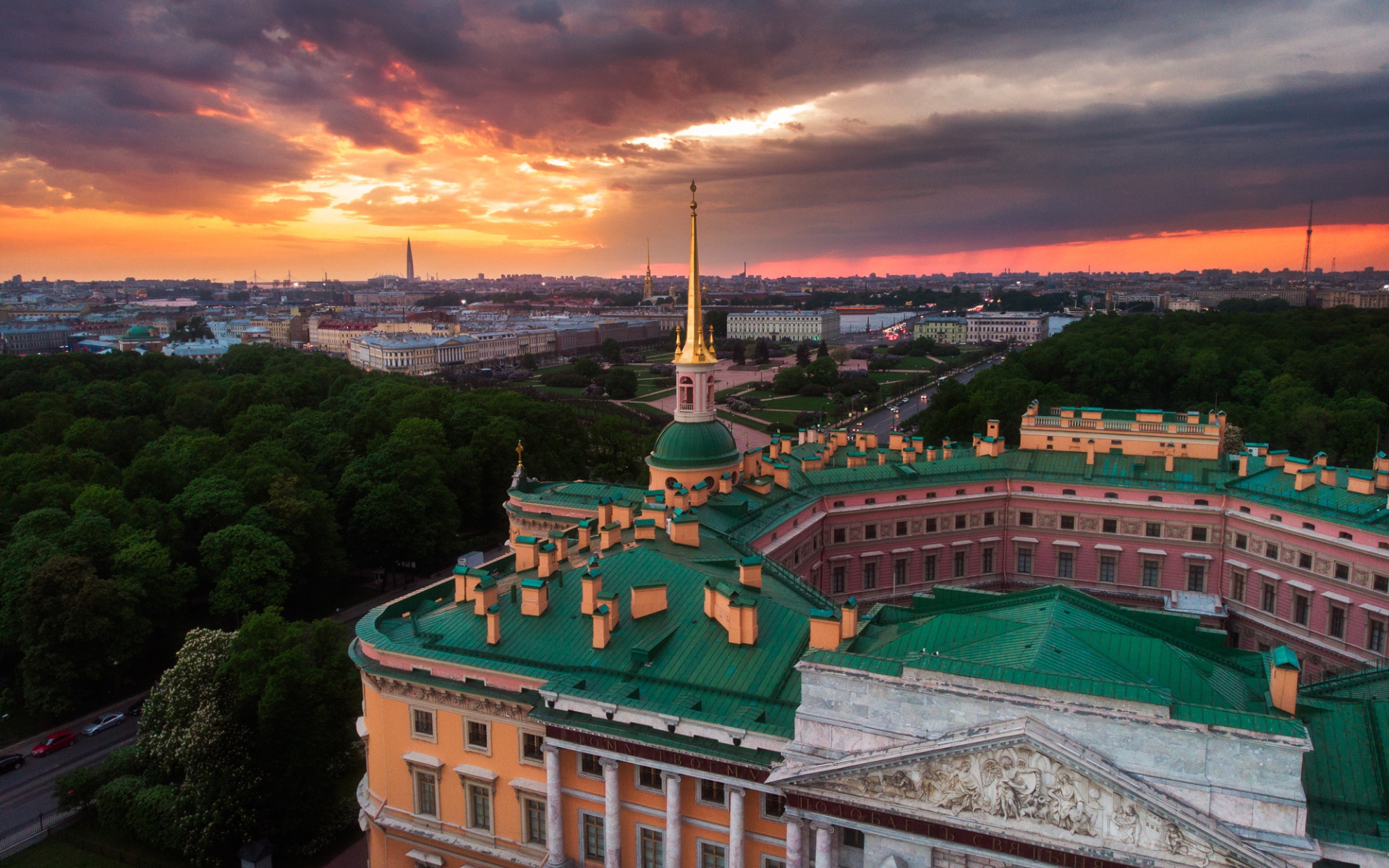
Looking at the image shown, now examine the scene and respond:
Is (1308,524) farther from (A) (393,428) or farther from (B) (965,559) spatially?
(A) (393,428)

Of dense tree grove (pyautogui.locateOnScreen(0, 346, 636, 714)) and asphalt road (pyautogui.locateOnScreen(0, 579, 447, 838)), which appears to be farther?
dense tree grove (pyautogui.locateOnScreen(0, 346, 636, 714))

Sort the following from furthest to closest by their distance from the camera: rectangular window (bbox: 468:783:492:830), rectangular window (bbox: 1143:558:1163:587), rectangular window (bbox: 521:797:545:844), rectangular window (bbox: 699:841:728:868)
A: 1. rectangular window (bbox: 1143:558:1163:587)
2. rectangular window (bbox: 468:783:492:830)
3. rectangular window (bbox: 521:797:545:844)
4. rectangular window (bbox: 699:841:728:868)

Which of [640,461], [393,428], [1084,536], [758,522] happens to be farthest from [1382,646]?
[393,428]

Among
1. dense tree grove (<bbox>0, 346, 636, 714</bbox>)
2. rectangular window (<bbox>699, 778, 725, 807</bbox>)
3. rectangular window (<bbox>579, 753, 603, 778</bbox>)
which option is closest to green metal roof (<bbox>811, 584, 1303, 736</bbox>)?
rectangular window (<bbox>699, 778, 725, 807</bbox>)

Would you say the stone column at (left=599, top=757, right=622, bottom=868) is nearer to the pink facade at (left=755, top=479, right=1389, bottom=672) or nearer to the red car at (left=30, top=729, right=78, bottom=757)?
the pink facade at (left=755, top=479, right=1389, bottom=672)


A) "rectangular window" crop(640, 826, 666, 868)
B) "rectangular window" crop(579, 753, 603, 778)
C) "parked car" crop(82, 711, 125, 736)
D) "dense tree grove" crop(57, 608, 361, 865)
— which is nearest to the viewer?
"rectangular window" crop(640, 826, 666, 868)

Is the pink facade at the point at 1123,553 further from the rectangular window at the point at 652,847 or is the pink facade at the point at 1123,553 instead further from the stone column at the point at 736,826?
the stone column at the point at 736,826
